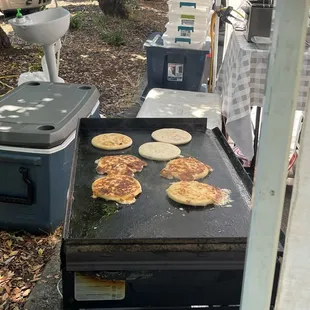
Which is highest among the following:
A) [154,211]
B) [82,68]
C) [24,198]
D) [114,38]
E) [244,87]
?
[244,87]

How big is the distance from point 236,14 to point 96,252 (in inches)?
158

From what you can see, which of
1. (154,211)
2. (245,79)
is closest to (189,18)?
(245,79)

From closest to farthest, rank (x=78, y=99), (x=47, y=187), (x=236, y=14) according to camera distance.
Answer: (x=47, y=187)
(x=78, y=99)
(x=236, y=14)

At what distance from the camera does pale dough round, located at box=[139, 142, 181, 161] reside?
2.75 meters

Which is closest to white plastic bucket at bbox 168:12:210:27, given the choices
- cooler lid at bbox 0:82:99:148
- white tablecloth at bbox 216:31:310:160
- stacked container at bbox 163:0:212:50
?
stacked container at bbox 163:0:212:50

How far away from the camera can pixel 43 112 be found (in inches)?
138

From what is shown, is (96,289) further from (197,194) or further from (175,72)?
(175,72)

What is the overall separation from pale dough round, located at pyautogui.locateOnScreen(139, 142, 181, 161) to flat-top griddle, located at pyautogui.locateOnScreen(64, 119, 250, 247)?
38 mm

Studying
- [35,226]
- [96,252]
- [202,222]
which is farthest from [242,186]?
[35,226]

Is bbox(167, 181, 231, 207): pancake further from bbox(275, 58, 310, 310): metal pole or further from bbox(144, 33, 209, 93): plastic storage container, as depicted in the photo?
bbox(144, 33, 209, 93): plastic storage container

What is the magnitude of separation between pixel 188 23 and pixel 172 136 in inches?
97.3

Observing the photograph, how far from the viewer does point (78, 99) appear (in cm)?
378

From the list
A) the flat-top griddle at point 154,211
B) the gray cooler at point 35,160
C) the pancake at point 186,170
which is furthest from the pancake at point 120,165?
the gray cooler at point 35,160

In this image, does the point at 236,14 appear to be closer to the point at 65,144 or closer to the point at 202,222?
the point at 65,144
